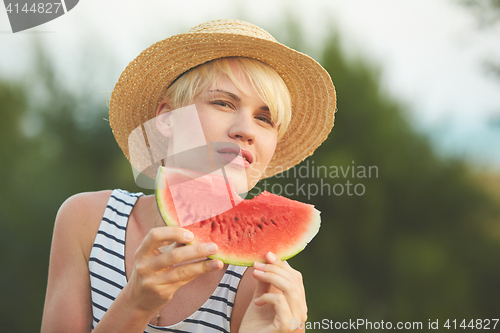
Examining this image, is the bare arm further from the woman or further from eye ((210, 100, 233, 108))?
eye ((210, 100, 233, 108))

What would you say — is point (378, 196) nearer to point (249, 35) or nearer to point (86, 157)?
point (249, 35)

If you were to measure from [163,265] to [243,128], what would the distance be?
719mm

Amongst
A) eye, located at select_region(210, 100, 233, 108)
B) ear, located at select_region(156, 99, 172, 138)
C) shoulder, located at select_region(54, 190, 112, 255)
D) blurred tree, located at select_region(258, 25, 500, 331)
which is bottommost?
blurred tree, located at select_region(258, 25, 500, 331)

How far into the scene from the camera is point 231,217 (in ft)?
5.40

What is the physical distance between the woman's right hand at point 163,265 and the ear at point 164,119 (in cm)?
86

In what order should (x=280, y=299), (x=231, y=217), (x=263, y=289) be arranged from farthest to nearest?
(x=231, y=217) → (x=263, y=289) → (x=280, y=299)

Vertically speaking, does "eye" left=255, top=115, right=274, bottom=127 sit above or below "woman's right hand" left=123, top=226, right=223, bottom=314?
above

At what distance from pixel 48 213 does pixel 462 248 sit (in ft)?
13.6

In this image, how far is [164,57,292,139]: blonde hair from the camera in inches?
72.8

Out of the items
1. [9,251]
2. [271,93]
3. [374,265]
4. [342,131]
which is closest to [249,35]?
[271,93]

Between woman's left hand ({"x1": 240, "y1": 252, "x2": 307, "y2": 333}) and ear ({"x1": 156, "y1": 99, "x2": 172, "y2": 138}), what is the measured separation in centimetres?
91

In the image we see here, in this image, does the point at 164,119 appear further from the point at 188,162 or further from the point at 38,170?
the point at 38,170

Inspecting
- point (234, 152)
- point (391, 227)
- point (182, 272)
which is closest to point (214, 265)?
point (182, 272)

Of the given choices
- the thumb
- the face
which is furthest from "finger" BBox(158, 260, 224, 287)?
the face
